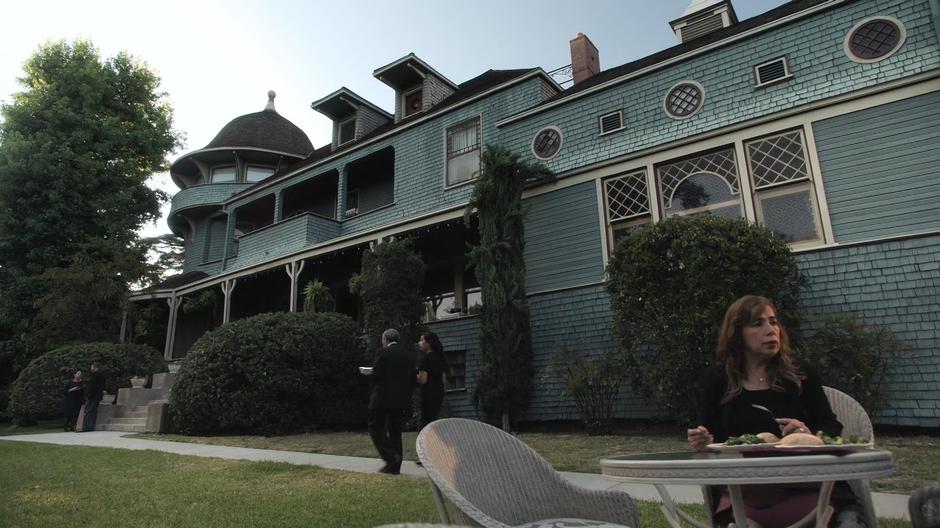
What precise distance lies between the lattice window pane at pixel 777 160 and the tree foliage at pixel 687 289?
71.3 inches

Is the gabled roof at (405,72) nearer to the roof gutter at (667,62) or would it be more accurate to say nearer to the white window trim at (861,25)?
the roof gutter at (667,62)

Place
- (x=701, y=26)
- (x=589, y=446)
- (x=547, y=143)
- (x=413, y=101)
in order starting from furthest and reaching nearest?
(x=413, y=101) → (x=701, y=26) → (x=547, y=143) → (x=589, y=446)

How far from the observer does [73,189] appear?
20.7m

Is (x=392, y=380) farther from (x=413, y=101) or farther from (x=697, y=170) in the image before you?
(x=413, y=101)

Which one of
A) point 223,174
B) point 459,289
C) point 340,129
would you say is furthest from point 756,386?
point 223,174

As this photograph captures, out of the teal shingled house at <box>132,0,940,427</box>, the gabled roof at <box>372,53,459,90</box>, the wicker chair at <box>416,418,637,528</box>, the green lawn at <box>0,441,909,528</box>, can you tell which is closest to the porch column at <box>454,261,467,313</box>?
the teal shingled house at <box>132,0,940,427</box>

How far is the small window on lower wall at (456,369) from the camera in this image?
40.0ft

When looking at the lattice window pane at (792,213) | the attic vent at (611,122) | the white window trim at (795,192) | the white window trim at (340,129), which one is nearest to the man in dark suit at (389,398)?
the white window trim at (795,192)

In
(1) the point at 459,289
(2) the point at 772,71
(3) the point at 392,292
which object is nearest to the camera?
(2) the point at 772,71

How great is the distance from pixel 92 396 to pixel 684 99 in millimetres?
14438

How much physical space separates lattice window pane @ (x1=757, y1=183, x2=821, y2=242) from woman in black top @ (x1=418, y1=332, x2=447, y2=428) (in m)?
5.74

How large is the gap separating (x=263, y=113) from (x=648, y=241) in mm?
22508

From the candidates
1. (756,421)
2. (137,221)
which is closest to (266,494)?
(756,421)

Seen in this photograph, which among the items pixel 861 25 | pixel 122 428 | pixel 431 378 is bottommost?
pixel 122 428
